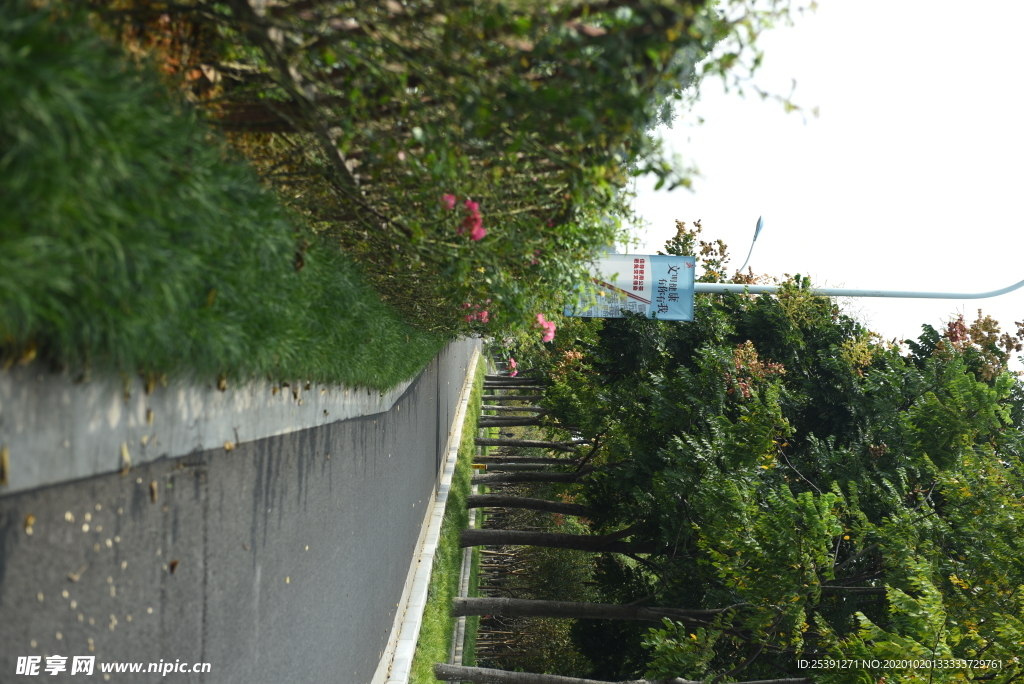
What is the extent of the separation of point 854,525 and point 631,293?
177 inches

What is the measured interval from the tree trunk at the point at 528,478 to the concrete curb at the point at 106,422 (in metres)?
13.7

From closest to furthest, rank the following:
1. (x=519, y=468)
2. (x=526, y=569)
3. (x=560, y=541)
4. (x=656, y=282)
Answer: (x=656, y=282), (x=560, y=541), (x=519, y=468), (x=526, y=569)

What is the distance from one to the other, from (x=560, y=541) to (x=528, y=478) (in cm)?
373

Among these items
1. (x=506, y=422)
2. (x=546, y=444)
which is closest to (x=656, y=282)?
(x=546, y=444)

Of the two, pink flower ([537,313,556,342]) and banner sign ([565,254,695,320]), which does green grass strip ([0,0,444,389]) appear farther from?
banner sign ([565,254,695,320])

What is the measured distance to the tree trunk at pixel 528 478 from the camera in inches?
699

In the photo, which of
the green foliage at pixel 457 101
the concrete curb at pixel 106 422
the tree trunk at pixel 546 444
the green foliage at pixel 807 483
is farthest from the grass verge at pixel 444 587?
the green foliage at pixel 457 101

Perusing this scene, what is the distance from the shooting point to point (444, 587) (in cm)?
1328

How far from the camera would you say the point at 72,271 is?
91.1 inches

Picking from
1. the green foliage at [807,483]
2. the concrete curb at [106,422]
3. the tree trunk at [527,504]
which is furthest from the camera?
the tree trunk at [527,504]

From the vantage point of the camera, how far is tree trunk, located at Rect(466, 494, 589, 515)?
15868 mm

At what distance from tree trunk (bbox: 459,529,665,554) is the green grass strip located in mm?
10956

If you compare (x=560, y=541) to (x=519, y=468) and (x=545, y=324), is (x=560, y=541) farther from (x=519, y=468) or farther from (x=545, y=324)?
(x=545, y=324)

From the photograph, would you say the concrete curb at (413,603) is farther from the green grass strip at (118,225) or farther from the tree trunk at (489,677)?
the green grass strip at (118,225)
